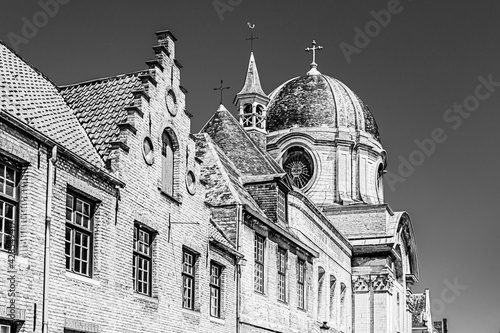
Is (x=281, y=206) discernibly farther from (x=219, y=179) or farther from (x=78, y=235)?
(x=78, y=235)

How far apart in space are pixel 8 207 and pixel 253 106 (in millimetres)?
32627

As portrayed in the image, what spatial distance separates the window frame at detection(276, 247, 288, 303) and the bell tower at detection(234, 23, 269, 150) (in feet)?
45.0

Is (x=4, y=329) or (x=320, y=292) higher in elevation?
(x=320, y=292)

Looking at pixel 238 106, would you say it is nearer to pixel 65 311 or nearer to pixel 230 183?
pixel 230 183

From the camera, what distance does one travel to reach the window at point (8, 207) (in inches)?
656

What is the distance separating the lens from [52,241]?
17922 mm

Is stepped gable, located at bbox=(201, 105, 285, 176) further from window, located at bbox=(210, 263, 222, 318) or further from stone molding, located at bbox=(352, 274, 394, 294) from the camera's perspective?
stone molding, located at bbox=(352, 274, 394, 294)

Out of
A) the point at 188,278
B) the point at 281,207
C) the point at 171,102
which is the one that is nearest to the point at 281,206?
the point at 281,207

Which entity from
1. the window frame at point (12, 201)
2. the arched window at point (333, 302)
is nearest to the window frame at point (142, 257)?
the window frame at point (12, 201)

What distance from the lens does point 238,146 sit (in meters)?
39.5

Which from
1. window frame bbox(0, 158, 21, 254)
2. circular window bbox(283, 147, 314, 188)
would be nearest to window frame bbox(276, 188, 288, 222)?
window frame bbox(0, 158, 21, 254)

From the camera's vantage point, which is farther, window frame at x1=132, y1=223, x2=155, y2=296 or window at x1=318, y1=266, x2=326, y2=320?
window at x1=318, y1=266, x2=326, y2=320

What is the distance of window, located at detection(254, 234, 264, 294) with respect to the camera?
31.1 m

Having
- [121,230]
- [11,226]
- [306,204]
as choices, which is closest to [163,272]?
[121,230]
